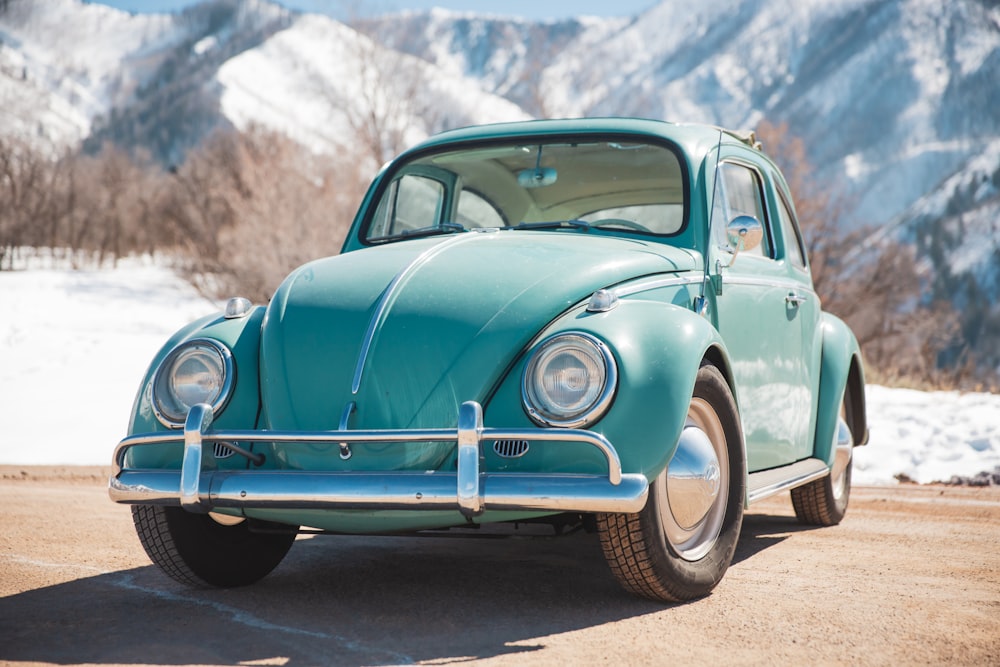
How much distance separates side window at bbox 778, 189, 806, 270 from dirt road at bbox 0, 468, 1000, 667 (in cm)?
148

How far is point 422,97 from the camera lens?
33.3 metres

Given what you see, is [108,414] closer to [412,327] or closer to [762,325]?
[762,325]

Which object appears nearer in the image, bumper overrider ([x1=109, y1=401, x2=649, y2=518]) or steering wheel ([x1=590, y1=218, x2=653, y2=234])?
bumper overrider ([x1=109, y1=401, x2=649, y2=518])

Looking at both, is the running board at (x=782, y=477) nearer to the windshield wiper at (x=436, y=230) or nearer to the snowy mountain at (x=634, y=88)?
the windshield wiper at (x=436, y=230)

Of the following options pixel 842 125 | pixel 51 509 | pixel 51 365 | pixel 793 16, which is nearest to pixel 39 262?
pixel 51 365

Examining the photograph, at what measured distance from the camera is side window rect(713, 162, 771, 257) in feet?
16.4

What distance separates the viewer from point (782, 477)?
4.70 m

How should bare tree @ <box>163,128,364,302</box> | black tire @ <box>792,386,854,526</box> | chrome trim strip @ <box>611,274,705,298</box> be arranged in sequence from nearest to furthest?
chrome trim strip @ <box>611,274,705,298</box> → black tire @ <box>792,386,854,526</box> → bare tree @ <box>163,128,364,302</box>

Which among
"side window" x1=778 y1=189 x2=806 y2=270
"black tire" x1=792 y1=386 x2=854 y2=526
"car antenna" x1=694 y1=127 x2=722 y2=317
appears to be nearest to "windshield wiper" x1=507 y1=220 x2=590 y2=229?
"car antenna" x1=694 y1=127 x2=722 y2=317

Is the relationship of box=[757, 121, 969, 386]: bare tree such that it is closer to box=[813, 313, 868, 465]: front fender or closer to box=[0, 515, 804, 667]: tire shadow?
box=[813, 313, 868, 465]: front fender

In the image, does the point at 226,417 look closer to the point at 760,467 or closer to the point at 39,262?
the point at 760,467

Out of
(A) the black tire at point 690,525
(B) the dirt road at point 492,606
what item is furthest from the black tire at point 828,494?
(A) the black tire at point 690,525

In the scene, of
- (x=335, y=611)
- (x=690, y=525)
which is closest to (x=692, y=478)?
(x=690, y=525)

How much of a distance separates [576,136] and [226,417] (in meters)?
2.17
